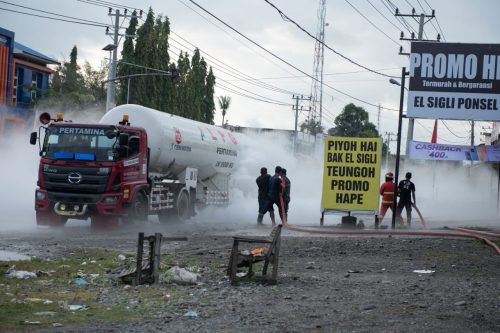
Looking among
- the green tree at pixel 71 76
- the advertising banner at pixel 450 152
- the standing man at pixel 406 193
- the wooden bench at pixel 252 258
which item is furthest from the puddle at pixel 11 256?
the green tree at pixel 71 76

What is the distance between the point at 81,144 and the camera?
1948 centimetres

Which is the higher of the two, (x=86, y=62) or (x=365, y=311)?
(x=86, y=62)

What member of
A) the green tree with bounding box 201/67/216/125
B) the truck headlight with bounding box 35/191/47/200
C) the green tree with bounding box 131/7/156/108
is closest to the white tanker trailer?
the truck headlight with bounding box 35/191/47/200

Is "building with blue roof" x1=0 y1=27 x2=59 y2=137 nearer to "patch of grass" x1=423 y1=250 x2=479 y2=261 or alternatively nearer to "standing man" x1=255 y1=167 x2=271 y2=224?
"standing man" x1=255 y1=167 x2=271 y2=224

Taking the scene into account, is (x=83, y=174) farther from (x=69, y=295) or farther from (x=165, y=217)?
(x=69, y=295)

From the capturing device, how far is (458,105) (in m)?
27.3

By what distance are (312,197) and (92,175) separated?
31.7m

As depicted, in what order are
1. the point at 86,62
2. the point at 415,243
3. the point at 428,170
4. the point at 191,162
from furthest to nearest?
the point at 86,62 → the point at 428,170 → the point at 191,162 → the point at 415,243

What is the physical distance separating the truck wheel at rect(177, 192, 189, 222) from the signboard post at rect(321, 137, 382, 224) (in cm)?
489

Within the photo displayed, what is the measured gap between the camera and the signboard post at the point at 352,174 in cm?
2200

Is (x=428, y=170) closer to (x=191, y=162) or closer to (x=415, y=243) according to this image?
(x=191, y=162)

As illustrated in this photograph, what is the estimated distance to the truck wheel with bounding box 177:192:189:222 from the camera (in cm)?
2427

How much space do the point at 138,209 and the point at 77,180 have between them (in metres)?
2.24

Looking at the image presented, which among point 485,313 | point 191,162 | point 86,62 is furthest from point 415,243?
point 86,62
